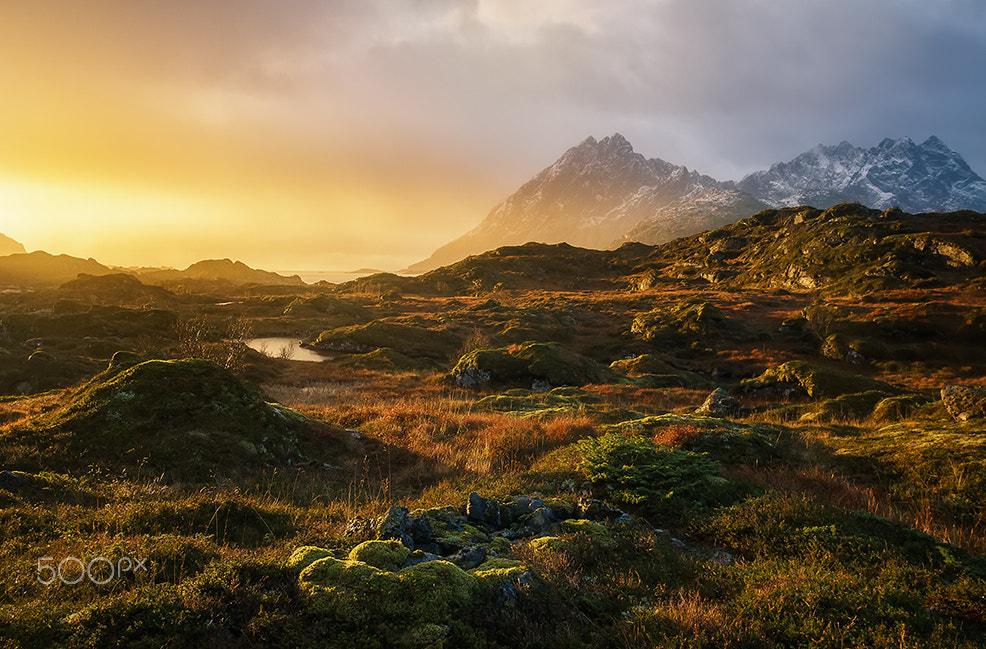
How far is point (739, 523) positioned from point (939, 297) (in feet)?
247

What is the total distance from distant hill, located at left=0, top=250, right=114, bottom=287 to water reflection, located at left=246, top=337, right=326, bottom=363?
96.9m

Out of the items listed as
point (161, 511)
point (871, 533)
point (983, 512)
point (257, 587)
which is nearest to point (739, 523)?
point (871, 533)

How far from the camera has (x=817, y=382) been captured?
2648 cm

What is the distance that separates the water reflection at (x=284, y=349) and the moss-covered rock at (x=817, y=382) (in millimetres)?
44433

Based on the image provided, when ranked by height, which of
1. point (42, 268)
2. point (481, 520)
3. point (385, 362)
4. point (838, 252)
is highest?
point (42, 268)

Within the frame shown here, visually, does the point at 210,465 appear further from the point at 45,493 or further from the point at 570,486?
the point at 570,486

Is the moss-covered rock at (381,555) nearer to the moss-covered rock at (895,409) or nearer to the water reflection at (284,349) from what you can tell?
the moss-covered rock at (895,409)

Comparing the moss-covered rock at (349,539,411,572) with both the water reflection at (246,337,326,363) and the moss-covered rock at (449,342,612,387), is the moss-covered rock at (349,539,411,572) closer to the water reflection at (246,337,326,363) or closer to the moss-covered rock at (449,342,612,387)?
the moss-covered rock at (449,342,612,387)

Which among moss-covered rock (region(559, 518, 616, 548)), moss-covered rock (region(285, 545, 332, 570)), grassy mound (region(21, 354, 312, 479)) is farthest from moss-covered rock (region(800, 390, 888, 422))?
grassy mound (region(21, 354, 312, 479))

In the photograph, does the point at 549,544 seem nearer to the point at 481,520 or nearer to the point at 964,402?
the point at 481,520

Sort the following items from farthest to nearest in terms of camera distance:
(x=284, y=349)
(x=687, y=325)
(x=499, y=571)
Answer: (x=687, y=325) → (x=284, y=349) → (x=499, y=571)

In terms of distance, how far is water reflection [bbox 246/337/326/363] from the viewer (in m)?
50.7

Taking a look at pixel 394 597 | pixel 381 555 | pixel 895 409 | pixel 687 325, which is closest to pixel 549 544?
pixel 381 555

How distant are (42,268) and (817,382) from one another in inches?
8134
